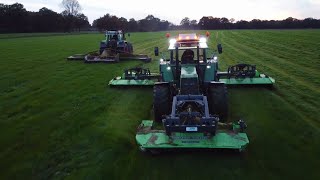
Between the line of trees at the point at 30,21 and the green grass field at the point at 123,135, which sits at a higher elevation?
the line of trees at the point at 30,21

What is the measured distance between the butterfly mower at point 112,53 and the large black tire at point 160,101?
13438 millimetres

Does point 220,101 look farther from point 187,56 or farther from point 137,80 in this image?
point 137,80

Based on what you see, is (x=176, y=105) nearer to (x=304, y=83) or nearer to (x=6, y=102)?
(x=6, y=102)

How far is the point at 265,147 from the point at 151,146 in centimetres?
255

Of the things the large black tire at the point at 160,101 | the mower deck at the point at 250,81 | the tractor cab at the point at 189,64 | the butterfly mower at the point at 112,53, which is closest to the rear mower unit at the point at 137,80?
the mower deck at the point at 250,81

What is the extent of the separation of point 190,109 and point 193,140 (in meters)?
0.92

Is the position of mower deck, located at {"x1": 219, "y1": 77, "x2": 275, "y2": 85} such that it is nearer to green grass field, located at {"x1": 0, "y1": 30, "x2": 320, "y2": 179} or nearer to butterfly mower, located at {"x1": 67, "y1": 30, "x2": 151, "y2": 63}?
green grass field, located at {"x1": 0, "y1": 30, "x2": 320, "y2": 179}

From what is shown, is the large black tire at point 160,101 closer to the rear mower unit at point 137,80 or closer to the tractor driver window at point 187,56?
the tractor driver window at point 187,56

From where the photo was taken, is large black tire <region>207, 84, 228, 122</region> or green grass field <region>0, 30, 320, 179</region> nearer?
green grass field <region>0, 30, 320, 179</region>

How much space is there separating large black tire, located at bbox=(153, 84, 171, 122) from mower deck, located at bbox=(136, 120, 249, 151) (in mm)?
1522

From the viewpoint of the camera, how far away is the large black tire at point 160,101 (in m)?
8.87

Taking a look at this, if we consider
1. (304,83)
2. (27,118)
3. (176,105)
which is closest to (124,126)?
(176,105)

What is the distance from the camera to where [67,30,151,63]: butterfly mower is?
879 inches

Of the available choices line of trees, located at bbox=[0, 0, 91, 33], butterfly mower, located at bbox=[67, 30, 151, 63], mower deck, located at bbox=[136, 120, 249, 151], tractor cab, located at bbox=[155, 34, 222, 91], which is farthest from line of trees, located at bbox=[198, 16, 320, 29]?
mower deck, located at bbox=[136, 120, 249, 151]
